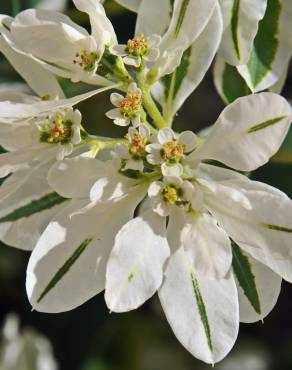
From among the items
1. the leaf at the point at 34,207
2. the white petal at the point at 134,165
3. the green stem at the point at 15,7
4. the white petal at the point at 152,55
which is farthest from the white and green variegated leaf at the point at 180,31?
the green stem at the point at 15,7

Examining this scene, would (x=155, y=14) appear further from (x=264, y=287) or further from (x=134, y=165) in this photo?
(x=264, y=287)

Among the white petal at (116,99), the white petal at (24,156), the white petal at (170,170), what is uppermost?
the white petal at (116,99)

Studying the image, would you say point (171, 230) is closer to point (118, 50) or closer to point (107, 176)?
point (107, 176)

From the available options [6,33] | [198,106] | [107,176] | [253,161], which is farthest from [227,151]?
[198,106]

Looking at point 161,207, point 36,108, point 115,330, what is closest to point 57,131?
point 36,108

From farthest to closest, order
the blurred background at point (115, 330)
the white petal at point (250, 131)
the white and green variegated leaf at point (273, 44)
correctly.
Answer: the blurred background at point (115, 330) < the white and green variegated leaf at point (273, 44) < the white petal at point (250, 131)

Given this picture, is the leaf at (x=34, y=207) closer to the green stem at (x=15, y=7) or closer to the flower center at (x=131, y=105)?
the flower center at (x=131, y=105)
